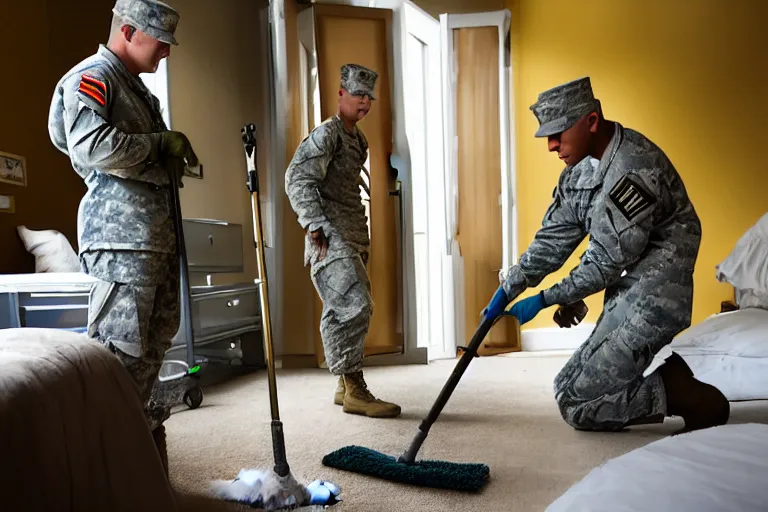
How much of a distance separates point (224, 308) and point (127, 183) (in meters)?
1.79

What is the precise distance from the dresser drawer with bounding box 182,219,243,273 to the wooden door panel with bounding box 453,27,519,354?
5.27 ft

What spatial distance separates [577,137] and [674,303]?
64 cm

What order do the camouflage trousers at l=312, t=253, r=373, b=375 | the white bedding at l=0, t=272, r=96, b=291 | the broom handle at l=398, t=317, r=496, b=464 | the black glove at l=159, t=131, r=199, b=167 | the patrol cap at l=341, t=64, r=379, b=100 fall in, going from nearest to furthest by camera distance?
the black glove at l=159, t=131, r=199, b=167 < the broom handle at l=398, t=317, r=496, b=464 < the white bedding at l=0, t=272, r=96, b=291 < the camouflage trousers at l=312, t=253, r=373, b=375 < the patrol cap at l=341, t=64, r=379, b=100

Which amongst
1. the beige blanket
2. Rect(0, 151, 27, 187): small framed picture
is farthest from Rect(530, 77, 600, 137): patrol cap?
Rect(0, 151, 27, 187): small framed picture

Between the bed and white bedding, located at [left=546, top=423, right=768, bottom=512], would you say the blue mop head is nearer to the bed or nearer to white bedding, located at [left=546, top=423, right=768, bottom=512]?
white bedding, located at [left=546, top=423, right=768, bottom=512]

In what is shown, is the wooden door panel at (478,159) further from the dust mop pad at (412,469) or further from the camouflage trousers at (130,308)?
the camouflage trousers at (130,308)

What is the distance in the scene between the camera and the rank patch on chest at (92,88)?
1.55 meters

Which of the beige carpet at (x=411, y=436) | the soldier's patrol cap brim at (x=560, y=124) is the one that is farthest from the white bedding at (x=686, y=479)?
the soldier's patrol cap brim at (x=560, y=124)

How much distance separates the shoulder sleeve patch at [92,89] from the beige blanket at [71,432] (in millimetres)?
696

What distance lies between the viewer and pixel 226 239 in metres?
3.43

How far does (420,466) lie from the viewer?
1.80 meters

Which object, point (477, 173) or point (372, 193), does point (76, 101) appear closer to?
point (372, 193)

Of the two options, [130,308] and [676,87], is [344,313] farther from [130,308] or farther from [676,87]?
[676,87]

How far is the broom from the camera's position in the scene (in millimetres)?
1685
